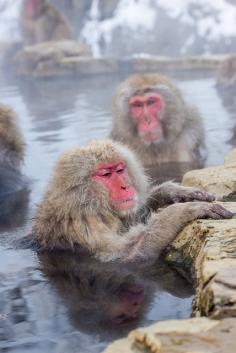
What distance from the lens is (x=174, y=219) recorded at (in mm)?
4125

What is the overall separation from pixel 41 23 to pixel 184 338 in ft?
55.5

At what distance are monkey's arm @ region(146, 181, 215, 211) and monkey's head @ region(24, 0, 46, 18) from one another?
49.0ft

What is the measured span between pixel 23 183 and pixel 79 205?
2496 mm

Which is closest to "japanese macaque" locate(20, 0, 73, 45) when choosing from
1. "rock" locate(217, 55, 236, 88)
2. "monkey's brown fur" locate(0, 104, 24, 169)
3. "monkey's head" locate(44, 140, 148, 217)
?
"rock" locate(217, 55, 236, 88)

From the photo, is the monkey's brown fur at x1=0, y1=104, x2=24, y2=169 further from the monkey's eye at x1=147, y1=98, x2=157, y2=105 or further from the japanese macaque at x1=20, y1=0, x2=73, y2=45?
the japanese macaque at x1=20, y1=0, x2=73, y2=45

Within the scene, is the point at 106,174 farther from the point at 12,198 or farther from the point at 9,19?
the point at 9,19

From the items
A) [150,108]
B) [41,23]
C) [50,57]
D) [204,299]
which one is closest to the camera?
[204,299]

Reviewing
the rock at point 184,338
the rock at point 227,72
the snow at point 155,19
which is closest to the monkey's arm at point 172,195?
the rock at point 184,338

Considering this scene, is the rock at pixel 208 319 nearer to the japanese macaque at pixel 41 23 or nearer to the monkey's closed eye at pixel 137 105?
the monkey's closed eye at pixel 137 105

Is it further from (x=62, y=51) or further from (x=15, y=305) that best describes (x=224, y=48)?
(x=15, y=305)

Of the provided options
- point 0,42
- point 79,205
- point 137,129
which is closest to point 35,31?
point 0,42

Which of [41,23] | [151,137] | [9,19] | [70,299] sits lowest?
[70,299]

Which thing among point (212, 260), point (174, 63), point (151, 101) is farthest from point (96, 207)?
point (174, 63)

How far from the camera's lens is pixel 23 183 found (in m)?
6.82
